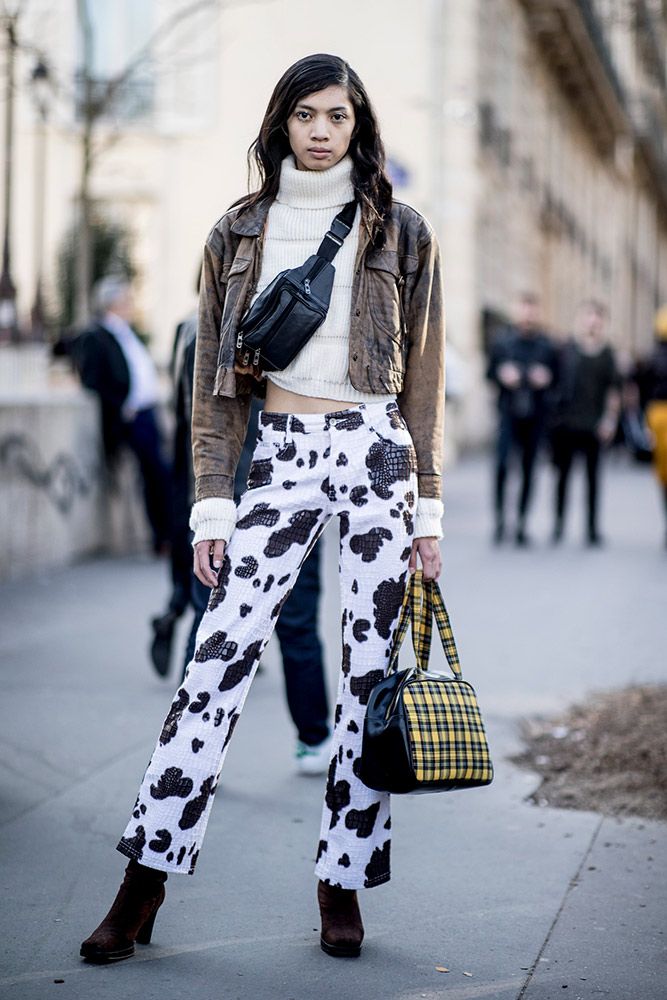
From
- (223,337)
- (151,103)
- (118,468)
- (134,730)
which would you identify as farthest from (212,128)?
(223,337)

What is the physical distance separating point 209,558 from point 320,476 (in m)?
0.32

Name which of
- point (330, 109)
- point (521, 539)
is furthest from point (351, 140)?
point (521, 539)

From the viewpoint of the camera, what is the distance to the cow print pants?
301cm

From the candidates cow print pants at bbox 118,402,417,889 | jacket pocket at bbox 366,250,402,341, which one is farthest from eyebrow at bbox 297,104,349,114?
cow print pants at bbox 118,402,417,889

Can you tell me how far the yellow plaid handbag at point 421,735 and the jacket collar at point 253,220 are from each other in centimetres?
94

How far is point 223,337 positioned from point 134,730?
7.90 feet

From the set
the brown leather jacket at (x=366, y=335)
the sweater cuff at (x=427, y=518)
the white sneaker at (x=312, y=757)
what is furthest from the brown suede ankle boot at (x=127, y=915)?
the white sneaker at (x=312, y=757)

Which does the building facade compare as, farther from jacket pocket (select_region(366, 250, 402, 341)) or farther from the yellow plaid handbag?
the yellow plaid handbag

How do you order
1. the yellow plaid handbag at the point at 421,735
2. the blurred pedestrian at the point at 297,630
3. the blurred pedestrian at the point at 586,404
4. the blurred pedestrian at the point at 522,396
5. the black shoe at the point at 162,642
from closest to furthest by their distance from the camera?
the yellow plaid handbag at the point at 421,735 → the blurred pedestrian at the point at 297,630 → the black shoe at the point at 162,642 → the blurred pedestrian at the point at 522,396 → the blurred pedestrian at the point at 586,404

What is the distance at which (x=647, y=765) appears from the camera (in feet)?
14.9

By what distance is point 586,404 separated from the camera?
11070 millimetres

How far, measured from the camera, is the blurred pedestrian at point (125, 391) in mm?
9508

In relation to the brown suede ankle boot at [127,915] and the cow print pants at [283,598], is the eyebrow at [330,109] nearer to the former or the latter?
the cow print pants at [283,598]

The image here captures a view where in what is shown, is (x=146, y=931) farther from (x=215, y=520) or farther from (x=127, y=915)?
(x=215, y=520)
